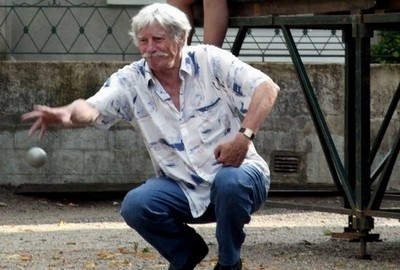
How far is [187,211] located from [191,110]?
0.49m

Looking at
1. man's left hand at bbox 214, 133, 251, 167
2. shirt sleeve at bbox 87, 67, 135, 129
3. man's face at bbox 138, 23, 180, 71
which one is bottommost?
man's left hand at bbox 214, 133, 251, 167

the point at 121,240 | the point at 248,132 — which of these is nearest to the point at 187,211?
the point at 248,132

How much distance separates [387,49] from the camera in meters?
14.1

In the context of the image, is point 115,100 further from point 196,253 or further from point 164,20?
point 196,253

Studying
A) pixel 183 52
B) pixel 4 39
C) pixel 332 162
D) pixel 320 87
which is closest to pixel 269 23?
pixel 332 162

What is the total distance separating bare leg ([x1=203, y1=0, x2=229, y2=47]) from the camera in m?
8.98

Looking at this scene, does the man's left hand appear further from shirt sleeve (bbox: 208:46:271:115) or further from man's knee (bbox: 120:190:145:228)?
man's knee (bbox: 120:190:145:228)

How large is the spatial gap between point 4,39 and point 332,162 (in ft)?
18.0

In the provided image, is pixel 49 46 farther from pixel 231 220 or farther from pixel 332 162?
pixel 231 220

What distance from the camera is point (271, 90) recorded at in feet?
21.6

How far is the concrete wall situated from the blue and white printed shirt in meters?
6.31

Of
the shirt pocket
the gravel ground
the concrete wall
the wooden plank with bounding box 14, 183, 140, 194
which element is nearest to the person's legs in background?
the gravel ground

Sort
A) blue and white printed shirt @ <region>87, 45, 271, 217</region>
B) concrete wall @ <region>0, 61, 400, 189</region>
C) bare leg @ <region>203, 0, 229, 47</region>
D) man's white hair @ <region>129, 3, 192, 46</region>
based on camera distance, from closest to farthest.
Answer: man's white hair @ <region>129, 3, 192, 46</region>
blue and white printed shirt @ <region>87, 45, 271, 217</region>
bare leg @ <region>203, 0, 229, 47</region>
concrete wall @ <region>0, 61, 400, 189</region>

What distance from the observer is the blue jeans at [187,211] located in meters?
6.47
